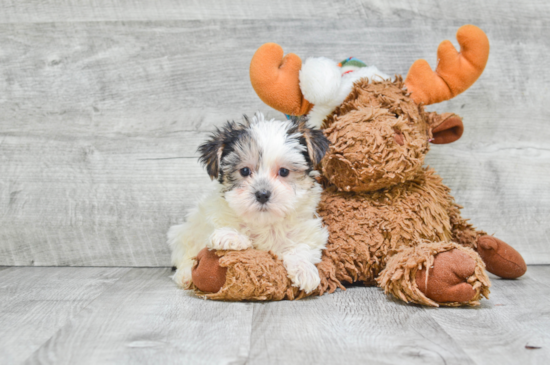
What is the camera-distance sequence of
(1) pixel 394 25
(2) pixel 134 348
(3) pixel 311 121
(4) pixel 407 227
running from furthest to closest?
1. (1) pixel 394 25
2. (3) pixel 311 121
3. (4) pixel 407 227
4. (2) pixel 134 348

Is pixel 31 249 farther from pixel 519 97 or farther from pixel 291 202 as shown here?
pixel 519 97

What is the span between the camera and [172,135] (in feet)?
7.67

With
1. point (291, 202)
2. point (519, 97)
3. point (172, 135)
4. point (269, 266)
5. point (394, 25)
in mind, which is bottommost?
point (269, 266)

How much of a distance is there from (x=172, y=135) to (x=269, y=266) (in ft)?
3.41

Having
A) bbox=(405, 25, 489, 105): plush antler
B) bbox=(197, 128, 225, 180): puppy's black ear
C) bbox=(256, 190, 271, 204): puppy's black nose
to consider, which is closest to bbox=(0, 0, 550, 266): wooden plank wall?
bbox=(405, 25, 489, 105): plush antler

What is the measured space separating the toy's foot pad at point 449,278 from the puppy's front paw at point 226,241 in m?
0.59

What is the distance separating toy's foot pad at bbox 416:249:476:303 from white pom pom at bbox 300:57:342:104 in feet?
2.31

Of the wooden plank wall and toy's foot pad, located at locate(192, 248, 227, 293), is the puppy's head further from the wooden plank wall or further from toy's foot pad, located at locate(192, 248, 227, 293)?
the wooden plank wall

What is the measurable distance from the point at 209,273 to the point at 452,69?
3.87 feet

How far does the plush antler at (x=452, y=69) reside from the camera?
70.2 inches

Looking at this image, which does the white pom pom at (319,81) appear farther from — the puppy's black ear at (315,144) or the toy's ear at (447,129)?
the toy's ear at (447,129)

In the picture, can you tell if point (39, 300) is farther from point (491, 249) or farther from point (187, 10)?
point (491, 249)

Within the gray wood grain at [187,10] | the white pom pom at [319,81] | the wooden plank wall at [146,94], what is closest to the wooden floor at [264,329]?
the wooden plank wall at [146,94]

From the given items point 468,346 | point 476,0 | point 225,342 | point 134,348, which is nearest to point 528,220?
point 476,0
